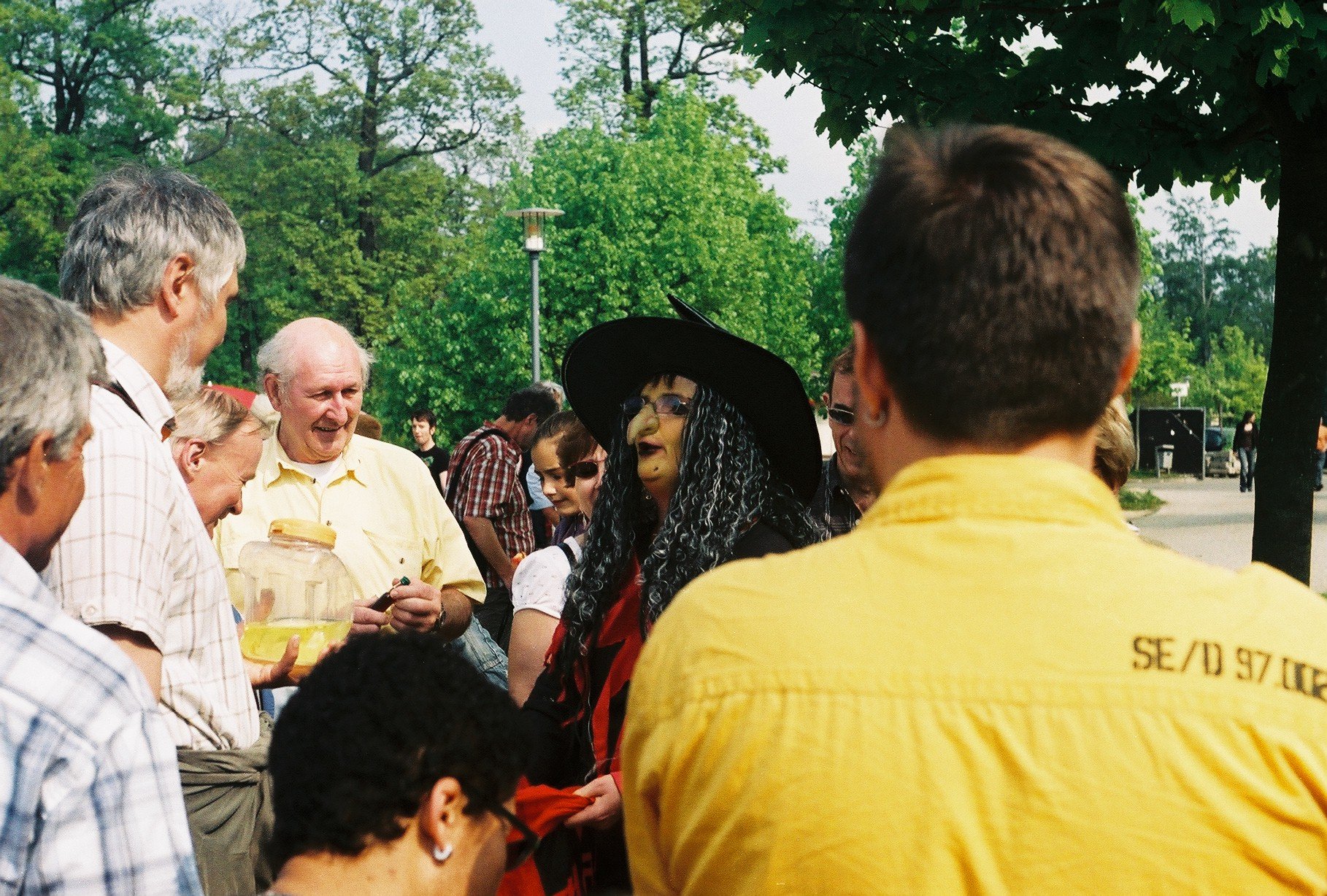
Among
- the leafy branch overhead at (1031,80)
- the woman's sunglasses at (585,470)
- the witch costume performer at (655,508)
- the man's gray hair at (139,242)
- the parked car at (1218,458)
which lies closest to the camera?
the man's gray hair at (139,242)

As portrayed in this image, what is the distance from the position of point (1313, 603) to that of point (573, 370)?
102 inches

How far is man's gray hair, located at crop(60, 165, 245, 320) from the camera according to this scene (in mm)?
2895

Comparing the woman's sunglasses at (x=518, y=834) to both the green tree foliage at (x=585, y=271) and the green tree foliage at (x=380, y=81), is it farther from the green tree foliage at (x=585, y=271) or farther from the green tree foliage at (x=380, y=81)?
the green tree foliage at (x=380, y=81)

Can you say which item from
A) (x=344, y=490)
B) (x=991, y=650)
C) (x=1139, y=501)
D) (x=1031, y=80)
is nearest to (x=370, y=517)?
(x=344, y=490)

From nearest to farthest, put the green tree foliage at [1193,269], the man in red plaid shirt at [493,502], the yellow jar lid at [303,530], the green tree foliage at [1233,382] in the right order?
the yellow jar lid at [303,530]
the man in red plaid shirt at [493,502]
the green tree foliage at [1233,382]
the green tree foliage at [1193,269]

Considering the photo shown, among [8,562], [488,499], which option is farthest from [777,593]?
[488,499]

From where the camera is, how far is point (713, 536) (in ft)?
10.5

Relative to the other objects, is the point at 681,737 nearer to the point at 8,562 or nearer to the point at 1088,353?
the point at 1088,353

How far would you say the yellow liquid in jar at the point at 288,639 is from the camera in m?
3.60

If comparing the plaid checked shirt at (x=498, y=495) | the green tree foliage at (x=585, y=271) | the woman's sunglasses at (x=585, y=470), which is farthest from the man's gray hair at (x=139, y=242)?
the green tree foliage at (x=585, y=271)

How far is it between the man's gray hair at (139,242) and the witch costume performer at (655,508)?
39.1 inches

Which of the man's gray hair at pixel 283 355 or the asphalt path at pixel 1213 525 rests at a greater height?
the man's gray hair at pixel 283 355

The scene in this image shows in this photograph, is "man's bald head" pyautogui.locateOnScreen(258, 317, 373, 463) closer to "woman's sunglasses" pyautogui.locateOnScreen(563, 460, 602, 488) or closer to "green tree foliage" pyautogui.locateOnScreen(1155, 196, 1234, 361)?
→ "woman's sunglasses" pyautogui.locateOnScreen(563, 460, 602, 488)

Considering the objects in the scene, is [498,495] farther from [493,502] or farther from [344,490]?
[344,490]
